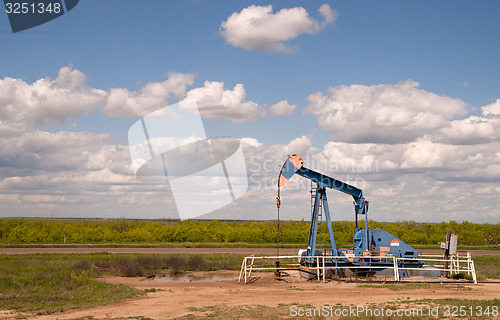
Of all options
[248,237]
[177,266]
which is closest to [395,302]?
[177,266]

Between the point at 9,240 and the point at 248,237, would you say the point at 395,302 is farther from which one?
the point at 9,240

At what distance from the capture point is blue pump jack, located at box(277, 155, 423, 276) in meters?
18.3

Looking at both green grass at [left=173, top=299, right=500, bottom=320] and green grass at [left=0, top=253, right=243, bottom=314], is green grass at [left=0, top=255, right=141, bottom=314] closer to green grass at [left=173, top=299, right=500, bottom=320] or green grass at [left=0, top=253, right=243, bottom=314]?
green grass at [left=0, top=253, right=243, bottom=314]

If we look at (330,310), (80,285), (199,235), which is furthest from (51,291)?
(199,235)

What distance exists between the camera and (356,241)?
19.5 metres

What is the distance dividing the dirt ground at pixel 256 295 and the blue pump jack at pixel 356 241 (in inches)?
57.7

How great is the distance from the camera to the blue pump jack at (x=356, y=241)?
1828 cm

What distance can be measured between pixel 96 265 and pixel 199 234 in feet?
86.6

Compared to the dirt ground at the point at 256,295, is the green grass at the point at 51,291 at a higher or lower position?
higher

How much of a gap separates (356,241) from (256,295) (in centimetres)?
649

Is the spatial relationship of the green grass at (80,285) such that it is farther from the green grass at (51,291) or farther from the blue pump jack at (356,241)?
the blue pump jack at (356,241)

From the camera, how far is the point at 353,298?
1394 centimetres

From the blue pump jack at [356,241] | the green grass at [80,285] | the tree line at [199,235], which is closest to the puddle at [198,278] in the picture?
the green grass at [80,285]

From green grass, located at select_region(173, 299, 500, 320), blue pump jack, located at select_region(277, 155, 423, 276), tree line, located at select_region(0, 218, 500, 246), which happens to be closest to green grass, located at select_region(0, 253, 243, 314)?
green grass, located at select_region(173, 299, 500, 320)
